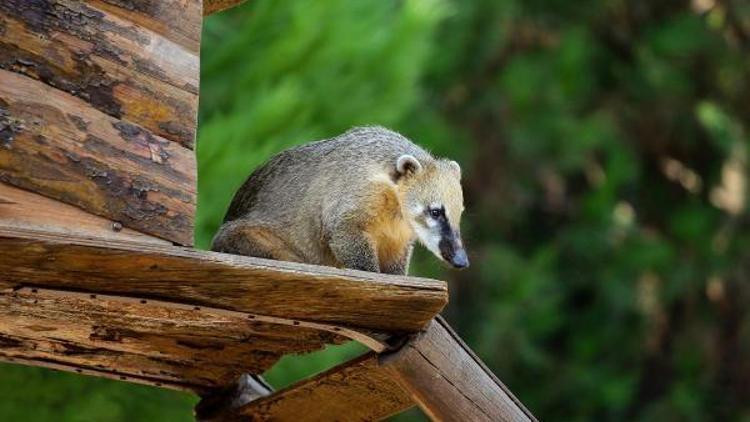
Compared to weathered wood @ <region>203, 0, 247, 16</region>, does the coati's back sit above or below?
below

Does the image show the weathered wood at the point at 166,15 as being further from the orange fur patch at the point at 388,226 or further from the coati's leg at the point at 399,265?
the coati's leg at the point at 399,265

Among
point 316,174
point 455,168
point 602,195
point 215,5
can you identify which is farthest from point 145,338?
point 602,195

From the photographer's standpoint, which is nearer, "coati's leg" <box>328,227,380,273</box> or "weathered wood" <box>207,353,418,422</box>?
"weathered wood" <box>207,353,418,422</box>

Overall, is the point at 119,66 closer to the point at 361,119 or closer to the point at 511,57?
the point at 361,119

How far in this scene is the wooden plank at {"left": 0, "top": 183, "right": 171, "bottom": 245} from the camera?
433 cm

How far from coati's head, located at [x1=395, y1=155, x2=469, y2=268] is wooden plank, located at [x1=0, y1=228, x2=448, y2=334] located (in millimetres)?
937

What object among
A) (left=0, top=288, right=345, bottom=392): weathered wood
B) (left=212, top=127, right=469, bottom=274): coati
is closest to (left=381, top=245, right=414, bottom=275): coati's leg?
(left=212, top=127, right=469, bottom=274): coati

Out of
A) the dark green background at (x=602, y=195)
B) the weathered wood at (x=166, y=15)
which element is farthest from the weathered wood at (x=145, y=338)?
the dark green background at (x=602, y=195)

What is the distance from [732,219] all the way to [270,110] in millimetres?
6724

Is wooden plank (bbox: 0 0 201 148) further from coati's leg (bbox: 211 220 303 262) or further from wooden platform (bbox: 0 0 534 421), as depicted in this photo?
coati's leg (bbox: 211 220 303 262)

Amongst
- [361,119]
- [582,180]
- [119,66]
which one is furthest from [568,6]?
[119,66]

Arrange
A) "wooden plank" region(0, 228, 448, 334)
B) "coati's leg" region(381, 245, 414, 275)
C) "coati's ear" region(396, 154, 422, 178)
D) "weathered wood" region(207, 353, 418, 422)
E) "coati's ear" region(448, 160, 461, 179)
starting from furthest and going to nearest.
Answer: "coati's ear" region(448, 160, 461, 179) < "coati's leg" region(381, 245, 414, 275) < "coati's ear" region(396, 154, 422, 178) < "weathered wood" region(207, 353, 418, 422) < "wooden plank" region(0, 228, 448, 334)

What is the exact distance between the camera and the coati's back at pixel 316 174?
5785 millimetres

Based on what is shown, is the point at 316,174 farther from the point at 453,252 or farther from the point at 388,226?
the point at 453,252
